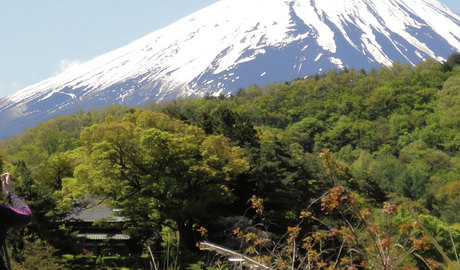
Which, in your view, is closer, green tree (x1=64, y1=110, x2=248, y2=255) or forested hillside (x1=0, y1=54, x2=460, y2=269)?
forested hillside (x1=0, y1=54, x2=460, y2=269)

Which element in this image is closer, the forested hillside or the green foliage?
the forested hillside

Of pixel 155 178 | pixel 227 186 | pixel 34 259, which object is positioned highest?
pixel 34 259

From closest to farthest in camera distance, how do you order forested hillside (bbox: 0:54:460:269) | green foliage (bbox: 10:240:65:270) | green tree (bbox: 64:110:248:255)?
forested hillside (bbox: 0:54:460:269) < green foliage (bbox: 10:240:65:270) < green tree (bbox: 64:110:248:255)

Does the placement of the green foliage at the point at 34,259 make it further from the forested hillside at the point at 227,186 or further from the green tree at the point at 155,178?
the green tree at the point at 155,178

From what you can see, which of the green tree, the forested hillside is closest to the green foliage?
the forested hillside

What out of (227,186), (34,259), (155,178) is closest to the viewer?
(34,259)

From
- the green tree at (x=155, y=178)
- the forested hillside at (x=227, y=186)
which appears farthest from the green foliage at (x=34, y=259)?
the green tree at (x=155, y=178)

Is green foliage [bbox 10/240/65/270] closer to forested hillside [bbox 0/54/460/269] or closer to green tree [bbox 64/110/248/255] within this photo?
forested hillside [bbox 0/54/460/269]

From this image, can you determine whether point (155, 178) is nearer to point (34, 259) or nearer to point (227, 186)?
point (227, 186)

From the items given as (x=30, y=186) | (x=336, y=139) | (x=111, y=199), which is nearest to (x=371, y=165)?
(x=336, y=139)

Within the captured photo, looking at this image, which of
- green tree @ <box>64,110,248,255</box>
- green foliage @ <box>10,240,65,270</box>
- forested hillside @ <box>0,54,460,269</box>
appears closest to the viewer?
forested hillside @ <box>0,54,460,269</box>

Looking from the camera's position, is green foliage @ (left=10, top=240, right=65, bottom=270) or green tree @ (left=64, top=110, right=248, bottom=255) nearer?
green foliage @ (left=10, top=240, right=65, bottom=270)

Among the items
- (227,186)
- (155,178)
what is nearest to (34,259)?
(155,178)

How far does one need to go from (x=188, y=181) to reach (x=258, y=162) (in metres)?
3.44
